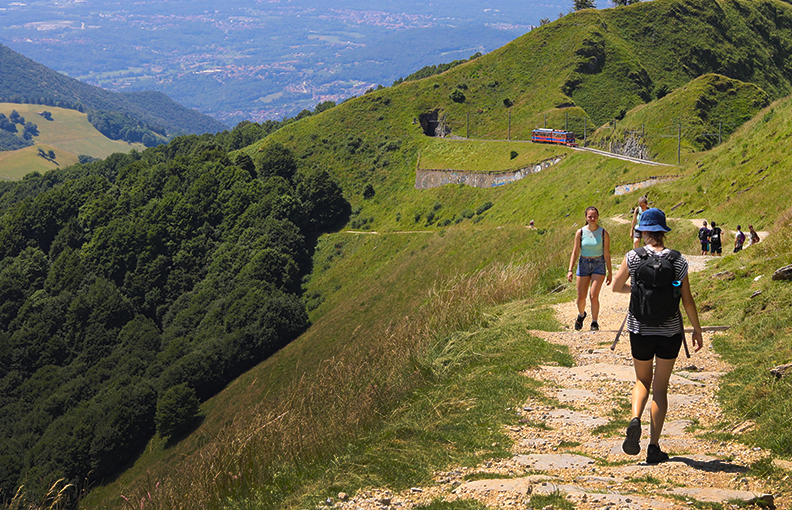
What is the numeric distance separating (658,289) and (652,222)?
84 centimetres

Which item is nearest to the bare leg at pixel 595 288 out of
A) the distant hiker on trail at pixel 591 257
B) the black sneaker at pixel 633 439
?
the distant hiker on trail at pixel 591 257

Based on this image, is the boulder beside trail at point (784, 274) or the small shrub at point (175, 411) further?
the small shrub at point (175, 411)

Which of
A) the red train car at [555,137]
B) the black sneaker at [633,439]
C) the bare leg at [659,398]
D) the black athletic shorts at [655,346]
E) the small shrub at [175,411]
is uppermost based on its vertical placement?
the red train car at [555,137]

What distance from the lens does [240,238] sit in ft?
295

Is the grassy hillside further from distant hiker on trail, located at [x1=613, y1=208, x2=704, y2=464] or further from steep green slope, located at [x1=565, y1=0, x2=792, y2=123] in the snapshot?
distant hiker on trail, located at [x1=613, y1=208, x2=704, y2=464]

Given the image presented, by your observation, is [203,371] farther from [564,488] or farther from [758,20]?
[758,20]

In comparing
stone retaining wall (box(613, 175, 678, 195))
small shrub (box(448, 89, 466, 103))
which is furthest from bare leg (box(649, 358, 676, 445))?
small shrub (box(448, 89, 466, 103))

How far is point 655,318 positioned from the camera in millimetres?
6629

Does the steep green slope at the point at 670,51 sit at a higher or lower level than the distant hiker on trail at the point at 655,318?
higher

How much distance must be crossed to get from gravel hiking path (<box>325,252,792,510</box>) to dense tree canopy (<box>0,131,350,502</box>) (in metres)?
51.0

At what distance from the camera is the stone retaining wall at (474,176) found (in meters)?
68.6

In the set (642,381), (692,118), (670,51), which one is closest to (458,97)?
(670,51)

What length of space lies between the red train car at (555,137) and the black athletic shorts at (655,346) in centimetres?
6843

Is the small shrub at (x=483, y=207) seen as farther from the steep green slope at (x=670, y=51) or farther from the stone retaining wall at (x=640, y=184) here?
the steep green slope at (x=670, y=51)
